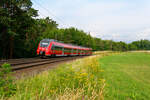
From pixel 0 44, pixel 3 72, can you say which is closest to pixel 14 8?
pixel 0 44

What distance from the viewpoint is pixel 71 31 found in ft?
176

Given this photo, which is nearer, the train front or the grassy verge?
the grassy verge

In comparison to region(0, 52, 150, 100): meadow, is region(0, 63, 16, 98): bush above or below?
above

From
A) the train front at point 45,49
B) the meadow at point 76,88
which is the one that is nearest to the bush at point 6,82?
the meadow at point 76,88

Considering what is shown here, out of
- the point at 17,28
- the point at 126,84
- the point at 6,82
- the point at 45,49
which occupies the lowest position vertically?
the point at 126,84

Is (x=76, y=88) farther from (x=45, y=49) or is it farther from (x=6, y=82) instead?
(x=45, y=49)

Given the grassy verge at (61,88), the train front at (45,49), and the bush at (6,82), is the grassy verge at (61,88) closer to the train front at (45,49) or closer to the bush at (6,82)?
the bush at (6,82)

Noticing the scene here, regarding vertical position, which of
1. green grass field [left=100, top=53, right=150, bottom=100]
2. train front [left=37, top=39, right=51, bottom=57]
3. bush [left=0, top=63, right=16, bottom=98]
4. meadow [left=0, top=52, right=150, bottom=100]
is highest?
train front [left=37, top=39, right=51, bottom=57]

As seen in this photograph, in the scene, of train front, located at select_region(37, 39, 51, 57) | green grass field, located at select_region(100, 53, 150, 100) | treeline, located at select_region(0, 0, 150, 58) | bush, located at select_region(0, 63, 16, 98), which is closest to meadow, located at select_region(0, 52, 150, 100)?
green grass field, located at select_region(100, 53, 150, 100)

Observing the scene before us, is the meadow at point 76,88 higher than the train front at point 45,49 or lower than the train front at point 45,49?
lower

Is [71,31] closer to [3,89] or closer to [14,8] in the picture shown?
[14,8]

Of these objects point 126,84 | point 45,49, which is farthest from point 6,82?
point 45,49

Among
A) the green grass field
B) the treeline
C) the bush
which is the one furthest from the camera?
the treeline

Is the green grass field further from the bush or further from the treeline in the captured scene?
the treeline
